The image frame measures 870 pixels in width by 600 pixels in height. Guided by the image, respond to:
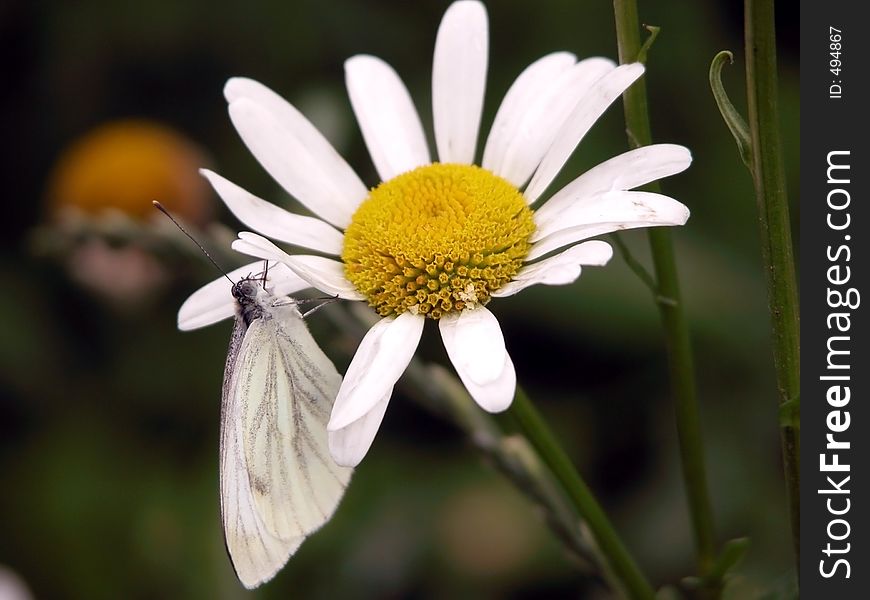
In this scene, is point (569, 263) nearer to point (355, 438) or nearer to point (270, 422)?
point (355, 438)

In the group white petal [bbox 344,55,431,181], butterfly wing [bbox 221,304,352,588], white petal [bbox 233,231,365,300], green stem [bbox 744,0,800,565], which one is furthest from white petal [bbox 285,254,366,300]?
green stem [bbox 744,0,800,565]

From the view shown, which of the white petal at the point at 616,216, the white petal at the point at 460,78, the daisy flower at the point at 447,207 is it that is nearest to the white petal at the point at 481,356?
the daisy flower at the point at 447,207

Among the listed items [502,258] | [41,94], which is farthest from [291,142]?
[41,94]

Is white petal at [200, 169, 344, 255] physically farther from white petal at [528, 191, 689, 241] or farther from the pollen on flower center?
white petal at [528, 191, 689, 241]

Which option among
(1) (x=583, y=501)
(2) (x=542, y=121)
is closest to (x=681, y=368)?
(1) (x=583, y=501)

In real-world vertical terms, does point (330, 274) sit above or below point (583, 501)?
above

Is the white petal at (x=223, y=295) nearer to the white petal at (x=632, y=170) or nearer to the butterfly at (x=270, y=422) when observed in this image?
the butterfly at (x=270, y=422)
